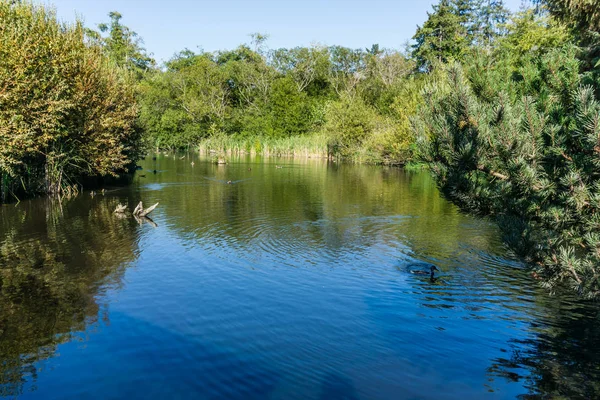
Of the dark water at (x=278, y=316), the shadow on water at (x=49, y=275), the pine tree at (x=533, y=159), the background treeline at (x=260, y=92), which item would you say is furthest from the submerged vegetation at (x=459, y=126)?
the background treeline at (x=260, y=92)

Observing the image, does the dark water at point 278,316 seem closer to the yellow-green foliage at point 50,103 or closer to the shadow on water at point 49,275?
the shadow on water at point 49,275

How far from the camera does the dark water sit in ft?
25.2

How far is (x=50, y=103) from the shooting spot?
21766 mm

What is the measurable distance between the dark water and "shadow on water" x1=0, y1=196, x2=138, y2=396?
0.18ft

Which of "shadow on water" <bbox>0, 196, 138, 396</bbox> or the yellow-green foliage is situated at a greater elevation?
the yellow-green foliage

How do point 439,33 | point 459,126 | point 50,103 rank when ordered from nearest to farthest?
1. point 459,126
2. point 50,103
3. point 439,33

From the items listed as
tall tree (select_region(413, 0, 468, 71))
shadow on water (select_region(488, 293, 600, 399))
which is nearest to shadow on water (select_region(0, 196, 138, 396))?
shadow on water (select_region(488, 293, 600, 399))

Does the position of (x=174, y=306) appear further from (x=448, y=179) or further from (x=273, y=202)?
(x=273, y=202)

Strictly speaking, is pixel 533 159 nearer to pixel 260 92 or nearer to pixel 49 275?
pixel 49 275

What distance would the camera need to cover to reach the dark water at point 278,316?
25.2 feet

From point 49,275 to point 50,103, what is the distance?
39.3 feet

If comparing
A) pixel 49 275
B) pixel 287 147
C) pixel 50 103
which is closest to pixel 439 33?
pixel 287 147

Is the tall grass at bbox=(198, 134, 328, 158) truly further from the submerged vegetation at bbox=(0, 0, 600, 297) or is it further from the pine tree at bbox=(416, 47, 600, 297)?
the pine tree at bbox=(416, 47, 600, 297)

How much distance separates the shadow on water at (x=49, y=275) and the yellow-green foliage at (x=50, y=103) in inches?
143
